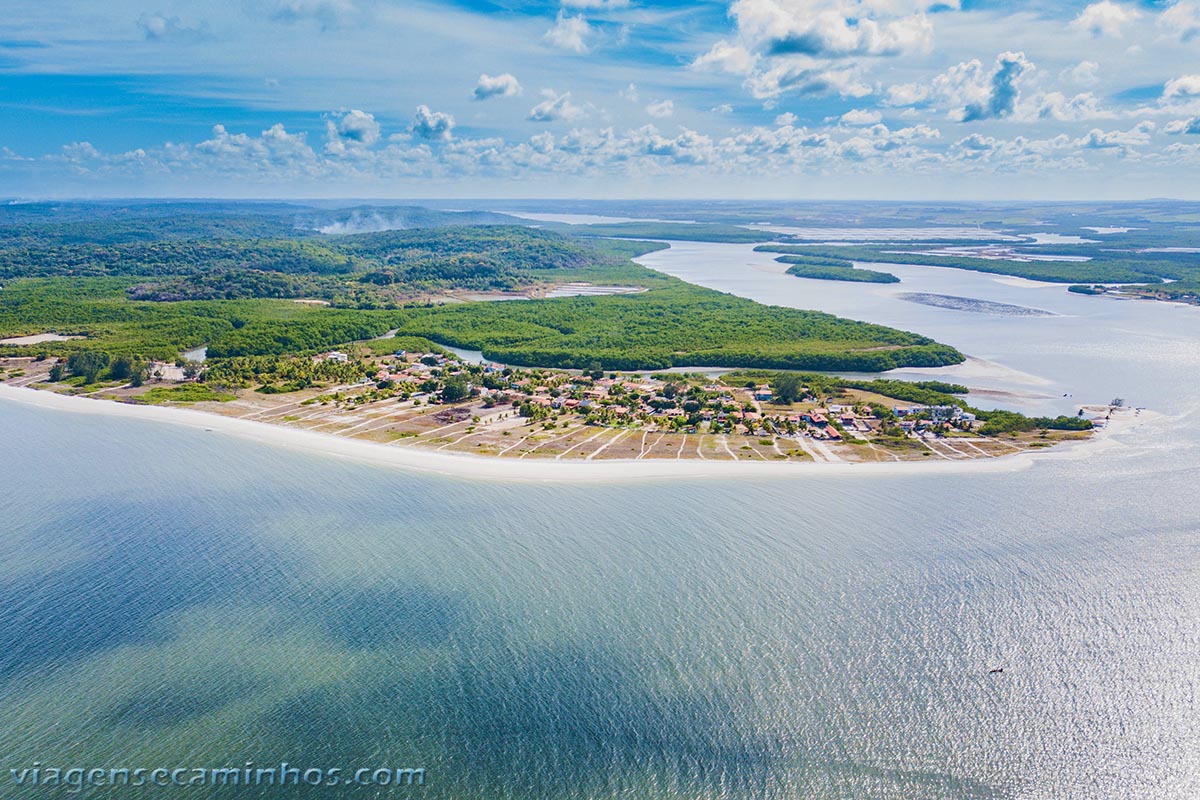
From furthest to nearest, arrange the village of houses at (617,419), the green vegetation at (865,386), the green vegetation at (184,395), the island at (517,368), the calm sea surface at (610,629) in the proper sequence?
the green vegetation at (865,386), the green vegetation at (184,395), the island at (517,368), the village of houses at (617,419), the calm sea surface at (610,629)

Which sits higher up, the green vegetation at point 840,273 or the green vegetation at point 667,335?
the green vegetation at point 840,273

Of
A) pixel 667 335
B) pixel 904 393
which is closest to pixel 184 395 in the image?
pixel 667 335

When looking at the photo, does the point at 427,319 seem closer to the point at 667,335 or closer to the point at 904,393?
the point at 667,335

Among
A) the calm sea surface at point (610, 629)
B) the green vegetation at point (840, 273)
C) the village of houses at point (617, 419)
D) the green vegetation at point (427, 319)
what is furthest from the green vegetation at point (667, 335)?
the green vegetation at point (840, 273)

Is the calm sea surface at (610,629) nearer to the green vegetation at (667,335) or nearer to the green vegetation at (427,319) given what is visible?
the green vegetation at (667,335)

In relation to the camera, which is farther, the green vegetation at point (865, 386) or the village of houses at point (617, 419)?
the green vegetation at point (865, 386)

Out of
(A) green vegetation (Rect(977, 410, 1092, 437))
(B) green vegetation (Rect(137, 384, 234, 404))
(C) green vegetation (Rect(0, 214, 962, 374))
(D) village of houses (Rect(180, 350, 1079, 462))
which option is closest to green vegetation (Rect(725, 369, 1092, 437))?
(A) green vegetation (Rect(977, 410, 1092, 437))

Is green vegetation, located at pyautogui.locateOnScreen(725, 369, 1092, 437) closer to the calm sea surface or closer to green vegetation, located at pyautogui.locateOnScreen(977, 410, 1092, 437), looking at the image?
green vegetation, located at pyautogui.locateOnScreen(977, 410, 1092, 437)
